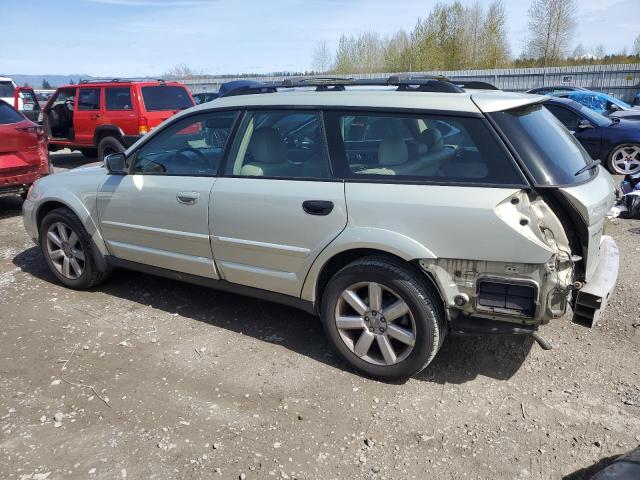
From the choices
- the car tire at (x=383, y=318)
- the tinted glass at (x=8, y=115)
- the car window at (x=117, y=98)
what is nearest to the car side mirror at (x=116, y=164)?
the car tire at (x=383, y=318)

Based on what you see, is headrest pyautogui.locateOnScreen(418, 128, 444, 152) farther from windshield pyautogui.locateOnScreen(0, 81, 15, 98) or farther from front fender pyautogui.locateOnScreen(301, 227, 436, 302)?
windshield pyautogui.locateOnScreen(0, 81, 15, 98)

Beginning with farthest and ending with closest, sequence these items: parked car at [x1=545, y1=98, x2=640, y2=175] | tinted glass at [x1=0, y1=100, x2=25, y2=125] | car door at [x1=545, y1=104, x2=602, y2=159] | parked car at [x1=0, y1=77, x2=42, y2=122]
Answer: parked car at [x1=0, y1=77, x2=42, y2=122] < car door at [x1=545, y1=104, x2=602, y2=159] < parked car at [x1=545, y1=98, x2=640, y2=175] < tinted glass at [x1=0, y1=100, x2=25, y2=125]

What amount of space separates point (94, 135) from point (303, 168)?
30.4 feet

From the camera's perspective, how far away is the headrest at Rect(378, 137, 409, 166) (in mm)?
3182

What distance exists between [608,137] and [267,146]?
311 inches

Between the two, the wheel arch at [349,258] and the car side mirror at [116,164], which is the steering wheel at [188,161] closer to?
the car side mirror at [116,164]

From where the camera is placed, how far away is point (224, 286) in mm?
3910

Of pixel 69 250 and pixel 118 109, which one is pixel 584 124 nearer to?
pixel 69 250

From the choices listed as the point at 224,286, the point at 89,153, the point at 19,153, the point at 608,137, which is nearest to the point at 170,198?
the point at 224,286

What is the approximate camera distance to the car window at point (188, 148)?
12.5 feet

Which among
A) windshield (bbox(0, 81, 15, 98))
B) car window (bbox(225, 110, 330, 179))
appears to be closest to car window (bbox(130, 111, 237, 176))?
car window (bbox(225, 110, 330, 179))

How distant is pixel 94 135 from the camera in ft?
36.8

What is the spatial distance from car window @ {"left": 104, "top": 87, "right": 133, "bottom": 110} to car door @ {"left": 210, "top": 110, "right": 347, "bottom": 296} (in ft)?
26.1

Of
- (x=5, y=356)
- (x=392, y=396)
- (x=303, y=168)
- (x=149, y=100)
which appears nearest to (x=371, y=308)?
(x=392, y=396)
